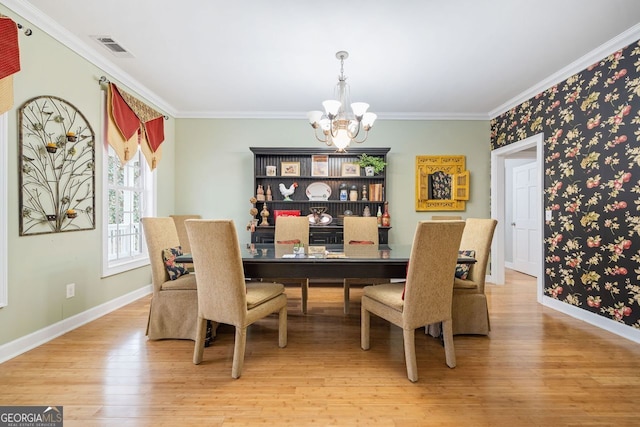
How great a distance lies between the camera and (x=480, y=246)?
103 inches

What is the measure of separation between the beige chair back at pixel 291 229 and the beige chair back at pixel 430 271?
5.86ft

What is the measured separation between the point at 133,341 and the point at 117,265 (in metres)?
1.23

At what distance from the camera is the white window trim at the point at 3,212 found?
2.14 m

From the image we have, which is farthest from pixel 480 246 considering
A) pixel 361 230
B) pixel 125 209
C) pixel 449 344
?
pixel 125 209

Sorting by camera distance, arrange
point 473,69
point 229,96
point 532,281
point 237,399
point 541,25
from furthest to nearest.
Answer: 1. point 532,281
2. point 229,96
3. point 473,69
4. point 541,25
5. point 237,399

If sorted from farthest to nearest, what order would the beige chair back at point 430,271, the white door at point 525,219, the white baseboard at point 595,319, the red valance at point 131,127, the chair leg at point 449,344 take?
the white door at point 525,219 < the red valance at point 131,127 < the white baseboard at point 595,319 < the chair leg at point 449,344 < the beige chair back at point 430,271

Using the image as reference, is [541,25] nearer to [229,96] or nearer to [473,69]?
[473,69]

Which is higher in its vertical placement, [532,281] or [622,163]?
[622,163]

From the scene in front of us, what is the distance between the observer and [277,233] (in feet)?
11.6

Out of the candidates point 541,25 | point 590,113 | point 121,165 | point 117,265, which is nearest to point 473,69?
point 541,25

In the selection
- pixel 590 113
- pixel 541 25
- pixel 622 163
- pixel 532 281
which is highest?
pixel 541 25

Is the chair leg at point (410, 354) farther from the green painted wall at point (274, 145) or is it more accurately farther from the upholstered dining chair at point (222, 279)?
the green painted wall at point (274, 145)

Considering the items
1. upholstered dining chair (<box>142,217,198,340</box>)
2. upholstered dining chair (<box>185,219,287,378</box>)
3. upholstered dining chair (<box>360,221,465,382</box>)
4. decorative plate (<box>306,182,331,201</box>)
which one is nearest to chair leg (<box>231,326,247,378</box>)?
upholstered dining chair (<box>185,219,287,378</box>)

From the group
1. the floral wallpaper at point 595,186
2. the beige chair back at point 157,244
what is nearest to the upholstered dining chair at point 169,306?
the beige chair back at point 157,244
